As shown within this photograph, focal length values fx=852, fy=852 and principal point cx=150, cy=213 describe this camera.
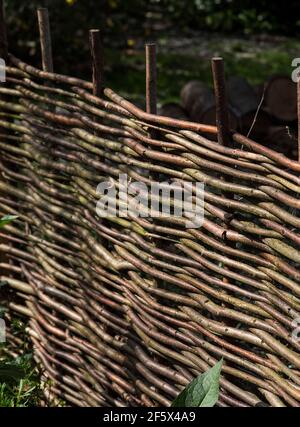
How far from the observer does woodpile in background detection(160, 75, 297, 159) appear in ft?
20.7

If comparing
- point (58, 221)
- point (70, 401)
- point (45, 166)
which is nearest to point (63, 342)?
point (70, 401)

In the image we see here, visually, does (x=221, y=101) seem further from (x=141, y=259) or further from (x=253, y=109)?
(x=253, y=109)

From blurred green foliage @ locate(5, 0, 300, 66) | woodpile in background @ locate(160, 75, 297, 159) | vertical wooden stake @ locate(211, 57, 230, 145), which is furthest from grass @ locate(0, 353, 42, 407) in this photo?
blurred green foliage @ locate(5, 0, 300, 66)

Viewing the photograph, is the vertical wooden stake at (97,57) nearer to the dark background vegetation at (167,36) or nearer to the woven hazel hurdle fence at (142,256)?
the woven hazel hurdle fence at (142,256)

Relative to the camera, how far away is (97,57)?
10.8 ft

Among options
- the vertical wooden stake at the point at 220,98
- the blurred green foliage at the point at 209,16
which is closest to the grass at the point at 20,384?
the vertical wooden stake at the point at 220,98

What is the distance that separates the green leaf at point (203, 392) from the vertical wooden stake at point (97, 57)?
1543 millimetres

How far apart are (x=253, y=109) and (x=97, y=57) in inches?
137

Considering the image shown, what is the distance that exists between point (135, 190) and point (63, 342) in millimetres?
1002

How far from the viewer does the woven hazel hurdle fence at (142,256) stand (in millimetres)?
2674

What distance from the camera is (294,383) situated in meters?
2.65

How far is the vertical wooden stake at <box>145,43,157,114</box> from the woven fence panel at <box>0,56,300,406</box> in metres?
0.06

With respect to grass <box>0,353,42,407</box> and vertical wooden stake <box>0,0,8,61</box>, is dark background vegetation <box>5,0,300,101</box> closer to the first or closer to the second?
vertical wooden stake <box>0,0,8,61</box>

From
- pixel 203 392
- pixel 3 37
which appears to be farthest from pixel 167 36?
pixel 203 392
